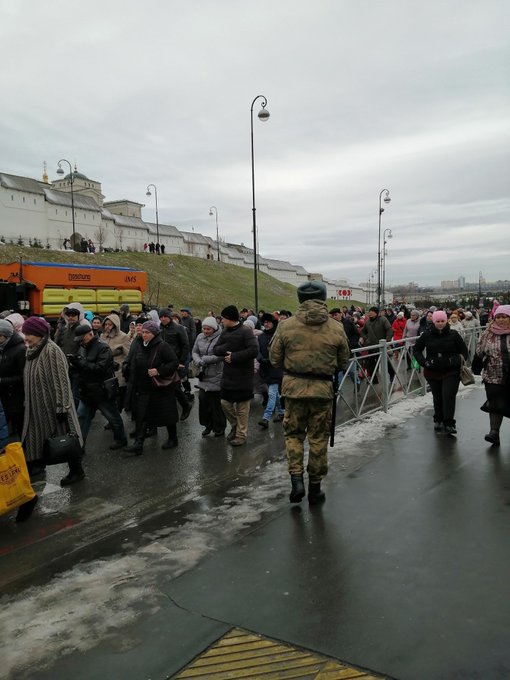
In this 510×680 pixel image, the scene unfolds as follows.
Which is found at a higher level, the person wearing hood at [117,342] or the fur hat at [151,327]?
the fur hat at [151,327]

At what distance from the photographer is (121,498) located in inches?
218

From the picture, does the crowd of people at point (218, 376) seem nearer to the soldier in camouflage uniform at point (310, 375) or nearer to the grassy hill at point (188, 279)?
the soldier in camouflage uniform at point (310, 375)

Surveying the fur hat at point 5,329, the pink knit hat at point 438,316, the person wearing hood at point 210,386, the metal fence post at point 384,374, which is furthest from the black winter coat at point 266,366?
the fur hat at point 5,329

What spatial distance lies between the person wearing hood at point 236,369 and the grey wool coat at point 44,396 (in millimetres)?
2233

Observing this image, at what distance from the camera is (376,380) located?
9.05 m

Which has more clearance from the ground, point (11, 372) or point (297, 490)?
point (11, 372)

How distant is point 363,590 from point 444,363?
4.54m

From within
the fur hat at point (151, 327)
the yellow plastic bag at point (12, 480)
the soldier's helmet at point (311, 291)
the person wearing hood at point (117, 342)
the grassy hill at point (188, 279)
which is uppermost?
the grassy hill at point (188, 279)

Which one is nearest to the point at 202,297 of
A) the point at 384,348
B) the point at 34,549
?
the point at 384,348

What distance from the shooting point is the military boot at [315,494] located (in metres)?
5.08

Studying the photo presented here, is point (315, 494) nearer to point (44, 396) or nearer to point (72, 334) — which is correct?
point (44, 396)

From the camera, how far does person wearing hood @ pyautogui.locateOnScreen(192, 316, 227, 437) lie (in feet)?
25.5

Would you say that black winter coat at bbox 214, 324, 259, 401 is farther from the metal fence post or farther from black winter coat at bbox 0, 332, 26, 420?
the metal fence post

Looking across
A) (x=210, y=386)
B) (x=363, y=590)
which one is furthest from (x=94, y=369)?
(x=363, y=590)
